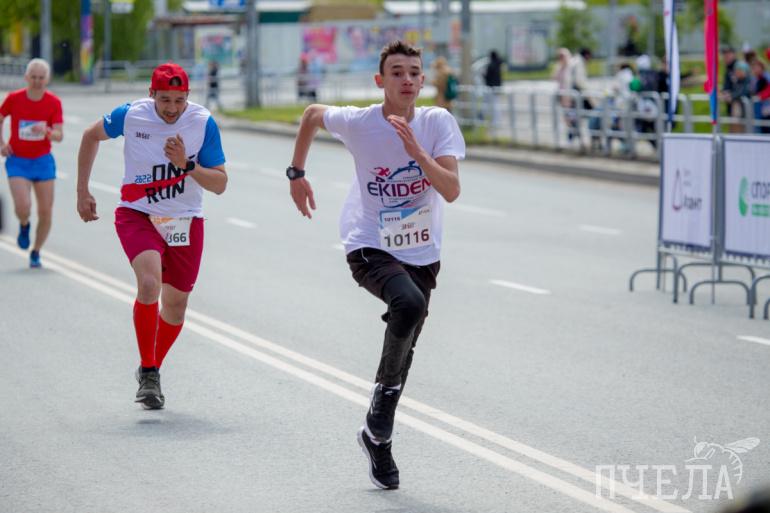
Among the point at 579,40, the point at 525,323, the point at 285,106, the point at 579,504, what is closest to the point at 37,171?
the point at 525,323

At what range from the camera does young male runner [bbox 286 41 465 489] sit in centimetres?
643

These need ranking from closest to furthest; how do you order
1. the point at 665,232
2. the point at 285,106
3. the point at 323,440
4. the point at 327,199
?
the point at 323,440, the point at 665,232, the point at 327,199, the point at 285,106

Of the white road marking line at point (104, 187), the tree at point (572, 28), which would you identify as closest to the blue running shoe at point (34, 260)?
the white road marking line at point (104, 187)

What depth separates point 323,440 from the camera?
7.35 metres

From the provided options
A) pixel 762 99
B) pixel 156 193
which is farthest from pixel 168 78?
pixel 762 99

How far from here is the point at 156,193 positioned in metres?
8.14

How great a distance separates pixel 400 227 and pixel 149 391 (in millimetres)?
2115

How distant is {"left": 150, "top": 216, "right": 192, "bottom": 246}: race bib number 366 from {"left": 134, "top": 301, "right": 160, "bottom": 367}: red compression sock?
0.36 meters

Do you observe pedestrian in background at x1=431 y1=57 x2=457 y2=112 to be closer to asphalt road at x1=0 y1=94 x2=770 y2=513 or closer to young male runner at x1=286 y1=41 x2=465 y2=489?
asphalt road at x1=0 y1=94 x2=770 y2=513

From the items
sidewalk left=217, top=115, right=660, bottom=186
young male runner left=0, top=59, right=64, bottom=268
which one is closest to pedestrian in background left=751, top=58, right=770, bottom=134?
sidewalk left=217, top=115, right=660, bottom=186

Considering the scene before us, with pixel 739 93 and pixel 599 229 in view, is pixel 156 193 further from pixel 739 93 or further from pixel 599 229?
pixel 739 93

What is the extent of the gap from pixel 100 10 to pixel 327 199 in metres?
52.2

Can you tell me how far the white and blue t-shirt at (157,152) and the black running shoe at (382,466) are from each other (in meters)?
2.24

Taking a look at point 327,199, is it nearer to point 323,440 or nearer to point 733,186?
point 733,186
